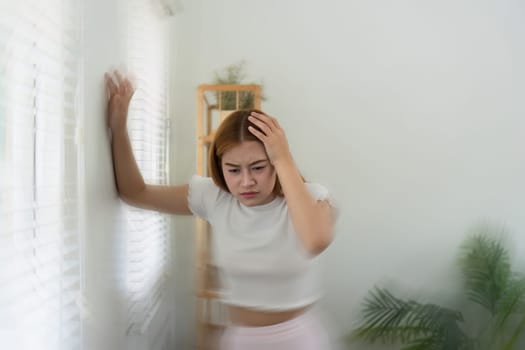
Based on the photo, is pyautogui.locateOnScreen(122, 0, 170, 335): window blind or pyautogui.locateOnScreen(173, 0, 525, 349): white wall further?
pyautogui.locateOnScreen(173, 0, 525, 349): white wall

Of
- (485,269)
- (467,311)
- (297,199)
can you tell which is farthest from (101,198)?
(467,311)

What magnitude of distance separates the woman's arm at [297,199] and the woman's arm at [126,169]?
32 centimetres

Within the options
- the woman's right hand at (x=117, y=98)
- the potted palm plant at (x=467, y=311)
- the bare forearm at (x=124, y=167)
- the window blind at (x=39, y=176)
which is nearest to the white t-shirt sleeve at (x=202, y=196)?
the bare forearm at (x=124, y=167)

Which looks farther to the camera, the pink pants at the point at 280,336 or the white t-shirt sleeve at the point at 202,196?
the white t-shirt sleeve at the point at 202,196

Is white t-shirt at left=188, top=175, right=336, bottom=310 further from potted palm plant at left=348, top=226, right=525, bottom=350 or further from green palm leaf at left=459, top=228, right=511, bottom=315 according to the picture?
green palm leaf at left=459, top=228, right=511, bottom=315

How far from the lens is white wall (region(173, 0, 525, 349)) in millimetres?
2207

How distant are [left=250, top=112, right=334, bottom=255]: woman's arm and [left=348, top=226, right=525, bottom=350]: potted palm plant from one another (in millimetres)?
1118

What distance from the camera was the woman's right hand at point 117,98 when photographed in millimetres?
1203

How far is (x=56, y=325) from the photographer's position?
902 millimetres

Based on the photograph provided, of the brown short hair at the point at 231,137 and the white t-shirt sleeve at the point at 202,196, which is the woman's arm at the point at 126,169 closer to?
the white t-shirt sleeve at the point at 202,196

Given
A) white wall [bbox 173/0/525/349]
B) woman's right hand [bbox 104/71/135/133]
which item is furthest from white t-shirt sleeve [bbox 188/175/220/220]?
white wall [bbox 173/0/525/349]

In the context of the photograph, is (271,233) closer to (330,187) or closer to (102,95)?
(102,95)

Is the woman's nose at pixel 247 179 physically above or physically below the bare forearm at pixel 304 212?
above

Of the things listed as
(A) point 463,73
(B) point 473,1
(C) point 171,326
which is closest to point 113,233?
(C) point 171,326
